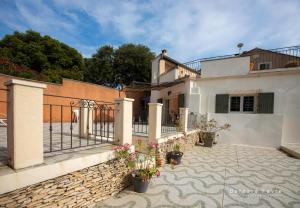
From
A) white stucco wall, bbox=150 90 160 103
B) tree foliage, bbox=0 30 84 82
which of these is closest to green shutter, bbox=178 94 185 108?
white stucco wall, bbox=150 90 160 103

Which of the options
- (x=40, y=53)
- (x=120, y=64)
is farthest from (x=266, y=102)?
(x=40, y=53)

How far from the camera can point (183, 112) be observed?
7.23 meters

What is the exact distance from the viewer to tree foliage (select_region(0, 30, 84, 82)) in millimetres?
15539

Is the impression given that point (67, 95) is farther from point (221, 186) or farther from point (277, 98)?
point (277, 98)

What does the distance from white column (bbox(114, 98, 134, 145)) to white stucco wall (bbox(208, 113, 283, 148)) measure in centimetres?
708

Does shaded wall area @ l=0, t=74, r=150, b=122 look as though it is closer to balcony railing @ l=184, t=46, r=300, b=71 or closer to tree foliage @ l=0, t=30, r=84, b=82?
tree foliage @ l=0, t=30, r=84, b=82

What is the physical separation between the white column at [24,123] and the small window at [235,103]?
9581 mm

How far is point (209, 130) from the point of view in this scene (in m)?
8.84

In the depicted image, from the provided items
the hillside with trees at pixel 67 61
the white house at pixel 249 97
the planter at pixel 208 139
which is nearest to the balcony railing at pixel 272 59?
the white house at pixel 249 97

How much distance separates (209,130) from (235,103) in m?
2.30

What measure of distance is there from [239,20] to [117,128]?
6.29 m

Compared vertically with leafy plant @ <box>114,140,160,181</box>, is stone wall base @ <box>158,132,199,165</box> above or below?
below

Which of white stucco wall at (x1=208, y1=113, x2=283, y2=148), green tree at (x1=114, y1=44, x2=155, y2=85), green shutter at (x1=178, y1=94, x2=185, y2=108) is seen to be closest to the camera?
white stucco wall at (x1=208, y1=113, x2=283, y2=148)

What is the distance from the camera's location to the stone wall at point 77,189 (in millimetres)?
1954
